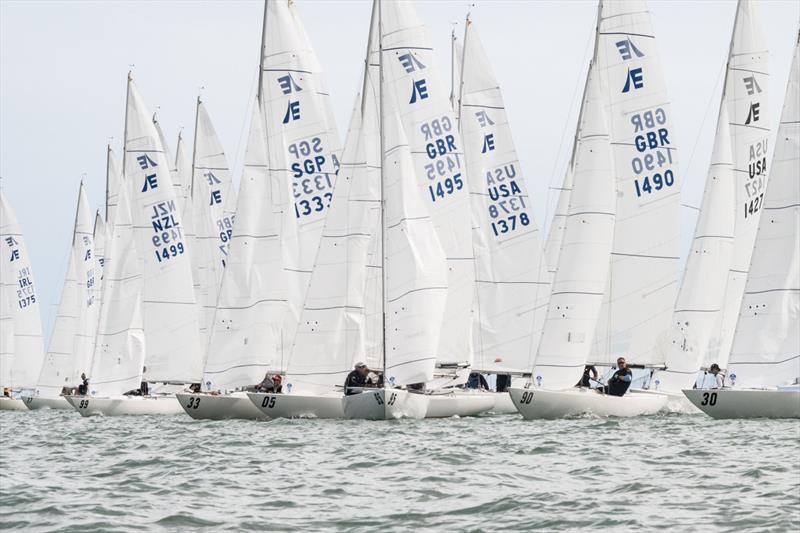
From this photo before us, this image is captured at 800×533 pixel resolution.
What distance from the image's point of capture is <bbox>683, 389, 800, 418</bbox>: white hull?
29031 mm

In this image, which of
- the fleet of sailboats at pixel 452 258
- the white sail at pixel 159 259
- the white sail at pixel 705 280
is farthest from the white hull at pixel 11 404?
the white sail at pixel 705 280

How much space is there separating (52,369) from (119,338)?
11.1 metres

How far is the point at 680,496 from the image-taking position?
56.4 feet

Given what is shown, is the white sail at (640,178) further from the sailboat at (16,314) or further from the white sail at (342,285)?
the sailboat at (16,314)

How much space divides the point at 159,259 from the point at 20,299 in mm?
16127

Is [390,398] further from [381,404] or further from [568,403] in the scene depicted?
[568,403]

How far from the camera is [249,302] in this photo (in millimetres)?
34969

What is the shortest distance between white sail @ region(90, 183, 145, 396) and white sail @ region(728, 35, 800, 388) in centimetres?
1583

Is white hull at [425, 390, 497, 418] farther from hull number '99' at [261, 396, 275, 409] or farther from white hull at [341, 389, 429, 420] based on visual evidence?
hull number '99' at [261, 396, 275, 409]

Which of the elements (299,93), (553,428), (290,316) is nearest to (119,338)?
(290,316)

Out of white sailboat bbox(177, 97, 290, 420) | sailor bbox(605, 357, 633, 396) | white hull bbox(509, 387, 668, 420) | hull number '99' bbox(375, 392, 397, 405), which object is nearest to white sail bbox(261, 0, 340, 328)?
white sailboat bbox(177, 97, 290, 420)

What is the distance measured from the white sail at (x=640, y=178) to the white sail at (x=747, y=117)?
7.48 ft

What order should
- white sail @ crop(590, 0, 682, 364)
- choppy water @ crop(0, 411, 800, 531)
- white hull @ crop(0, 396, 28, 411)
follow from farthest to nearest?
white hull @ crop(0, 396, 28, 411) → white sail @ crop(590, 0, 682, 364) → choppy water @ crop(0, 411, 800, 531)

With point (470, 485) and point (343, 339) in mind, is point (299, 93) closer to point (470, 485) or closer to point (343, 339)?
point (343, 339)
